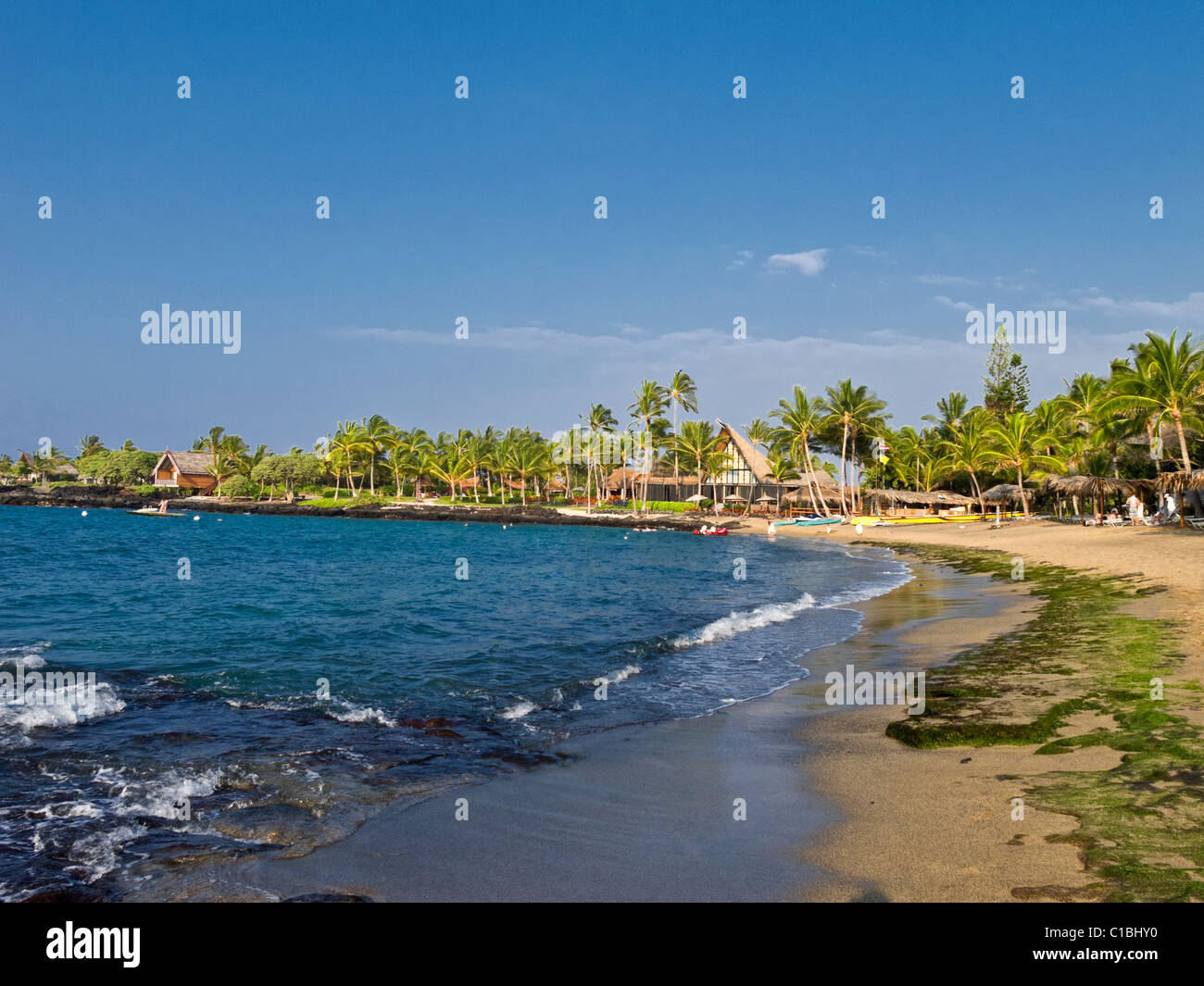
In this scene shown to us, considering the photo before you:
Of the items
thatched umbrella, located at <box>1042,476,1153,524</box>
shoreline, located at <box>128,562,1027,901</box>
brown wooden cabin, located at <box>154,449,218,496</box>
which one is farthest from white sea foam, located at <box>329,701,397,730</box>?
brown wooden cabin, located at <box>154,449,218,496</box>

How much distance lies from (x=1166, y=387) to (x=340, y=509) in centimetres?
9773

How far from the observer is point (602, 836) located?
6.84 metres

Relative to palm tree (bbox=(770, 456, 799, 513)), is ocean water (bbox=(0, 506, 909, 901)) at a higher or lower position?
lower

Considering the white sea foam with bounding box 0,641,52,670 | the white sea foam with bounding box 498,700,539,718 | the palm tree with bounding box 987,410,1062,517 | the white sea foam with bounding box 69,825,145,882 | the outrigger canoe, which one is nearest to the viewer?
the white sea foam with bounding box 69,825,145,882

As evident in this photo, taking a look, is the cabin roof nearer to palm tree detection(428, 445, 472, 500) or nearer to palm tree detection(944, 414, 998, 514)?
palm tree detection(428, 445, 472, 500)

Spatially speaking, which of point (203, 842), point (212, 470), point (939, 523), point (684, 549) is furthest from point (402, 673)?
point (212, 470)

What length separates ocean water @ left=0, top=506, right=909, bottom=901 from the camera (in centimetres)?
730

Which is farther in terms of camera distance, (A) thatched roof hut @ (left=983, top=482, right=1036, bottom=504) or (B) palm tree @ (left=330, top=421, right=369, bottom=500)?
(B) palm tree @ (left=330, top=421, right=369, bottom=500)

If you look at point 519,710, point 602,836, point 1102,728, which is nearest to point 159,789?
point 602,836

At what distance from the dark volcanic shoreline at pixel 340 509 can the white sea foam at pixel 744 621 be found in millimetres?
64762

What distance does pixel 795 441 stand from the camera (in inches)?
3314

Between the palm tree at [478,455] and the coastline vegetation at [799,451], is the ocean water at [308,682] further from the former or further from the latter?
the palm tree at [478,455]

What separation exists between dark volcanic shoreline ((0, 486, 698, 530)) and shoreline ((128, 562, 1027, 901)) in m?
80.1
